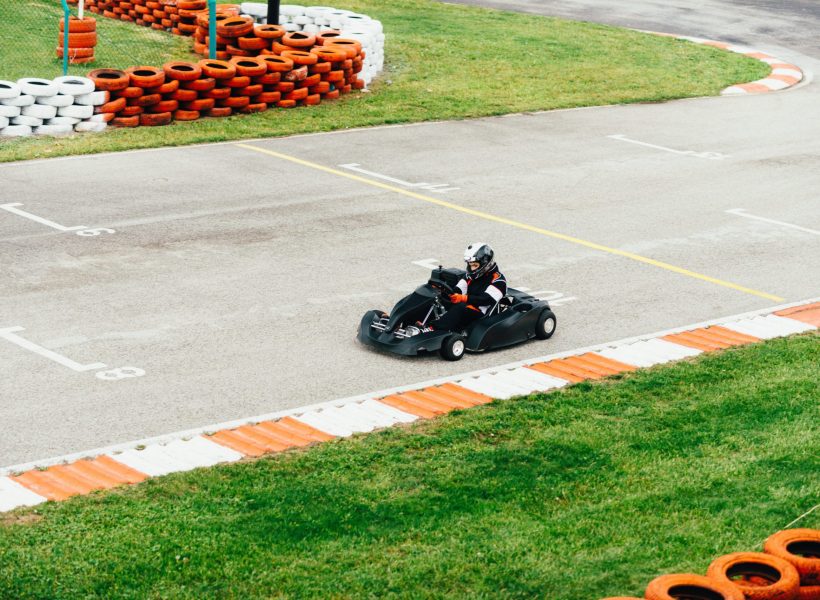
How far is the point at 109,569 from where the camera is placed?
7.68m

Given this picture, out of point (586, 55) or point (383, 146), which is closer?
point (383, 146)

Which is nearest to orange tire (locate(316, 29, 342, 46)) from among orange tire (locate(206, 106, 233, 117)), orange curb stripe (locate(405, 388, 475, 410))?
orange tire (locate(206, 106, 233, 117))

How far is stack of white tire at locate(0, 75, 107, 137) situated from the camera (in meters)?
20.2

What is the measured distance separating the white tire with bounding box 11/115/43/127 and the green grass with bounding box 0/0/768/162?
398 mm

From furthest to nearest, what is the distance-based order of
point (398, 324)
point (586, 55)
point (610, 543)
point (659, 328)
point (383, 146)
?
point (586, 55) → point (383, 146) → point (659, 328) → point (398, 324) → point (610, 543)

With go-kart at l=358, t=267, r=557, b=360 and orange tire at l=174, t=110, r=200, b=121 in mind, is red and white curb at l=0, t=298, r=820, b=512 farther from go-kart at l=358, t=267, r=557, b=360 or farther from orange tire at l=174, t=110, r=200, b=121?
orange tire at l=174, t=110, r=200, b=121

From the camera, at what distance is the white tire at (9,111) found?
20047 mm

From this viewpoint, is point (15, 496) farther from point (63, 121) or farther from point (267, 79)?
point (267, 79)

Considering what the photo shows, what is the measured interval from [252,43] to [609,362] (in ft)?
47.6

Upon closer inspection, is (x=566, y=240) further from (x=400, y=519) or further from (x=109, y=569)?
(x=109, y=569)

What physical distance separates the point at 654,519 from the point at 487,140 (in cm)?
1400

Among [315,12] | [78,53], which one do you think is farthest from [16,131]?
[315,12]

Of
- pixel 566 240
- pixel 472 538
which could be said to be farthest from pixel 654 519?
pixel 566 240

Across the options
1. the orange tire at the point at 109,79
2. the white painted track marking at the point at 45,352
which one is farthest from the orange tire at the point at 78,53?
the white painted track marking at the point at 45,352
